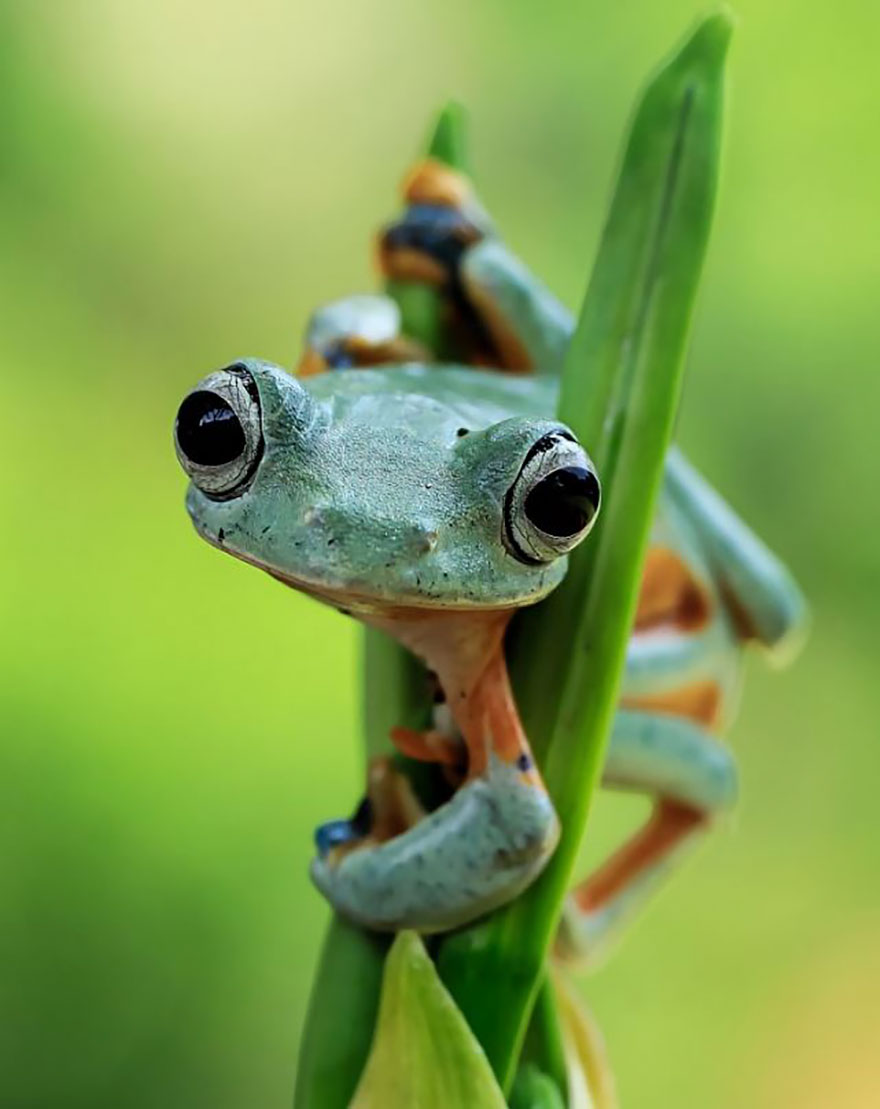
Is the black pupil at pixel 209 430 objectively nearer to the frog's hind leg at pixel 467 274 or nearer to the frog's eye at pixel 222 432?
the frog's eye at pixel 222 432

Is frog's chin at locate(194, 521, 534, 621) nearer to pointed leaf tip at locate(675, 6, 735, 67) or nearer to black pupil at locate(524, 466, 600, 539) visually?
black pupil at locate(524, 466, 600, 539)

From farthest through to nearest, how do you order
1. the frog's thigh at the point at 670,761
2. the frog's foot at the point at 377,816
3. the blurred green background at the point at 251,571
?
1. the blurred green background at the point at 251,571
2. the frog's thigh at the point at 670,761
3. the frog's foot at the point at 377,816

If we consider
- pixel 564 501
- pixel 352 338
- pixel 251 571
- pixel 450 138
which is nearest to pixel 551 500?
pixel 564 501

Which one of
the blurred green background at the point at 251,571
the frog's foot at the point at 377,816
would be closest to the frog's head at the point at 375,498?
the frog's foot at the point at 377,816

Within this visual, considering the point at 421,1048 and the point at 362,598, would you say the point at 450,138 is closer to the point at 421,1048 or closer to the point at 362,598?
the point at 362,598

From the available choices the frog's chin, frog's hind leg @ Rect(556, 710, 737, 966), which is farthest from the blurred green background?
the frog's chin
